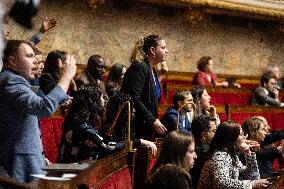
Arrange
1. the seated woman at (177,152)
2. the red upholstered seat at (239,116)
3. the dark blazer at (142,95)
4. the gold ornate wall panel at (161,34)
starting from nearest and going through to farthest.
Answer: the seated woman at (177,152), the dark blazer at (142,95), the red upholstered seat at (239,116), the gold ornate wall panel at (161,34)

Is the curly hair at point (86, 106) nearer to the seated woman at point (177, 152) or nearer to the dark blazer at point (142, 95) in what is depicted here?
the seated woman at point (177, 152)

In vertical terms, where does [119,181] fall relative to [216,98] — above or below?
below

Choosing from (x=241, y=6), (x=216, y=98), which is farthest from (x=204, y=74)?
(x=241, y=6)

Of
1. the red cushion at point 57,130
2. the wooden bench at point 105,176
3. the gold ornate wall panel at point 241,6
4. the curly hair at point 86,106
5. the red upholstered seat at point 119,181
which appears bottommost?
the red upholstered seat at point 119,181

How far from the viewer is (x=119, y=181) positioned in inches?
49.6

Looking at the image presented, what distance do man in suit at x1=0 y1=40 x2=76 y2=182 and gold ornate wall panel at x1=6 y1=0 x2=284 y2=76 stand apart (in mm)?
2077

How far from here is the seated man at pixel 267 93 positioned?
3.38 meters

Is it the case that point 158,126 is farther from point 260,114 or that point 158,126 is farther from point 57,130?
point 260,114

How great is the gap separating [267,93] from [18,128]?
7.80 feet

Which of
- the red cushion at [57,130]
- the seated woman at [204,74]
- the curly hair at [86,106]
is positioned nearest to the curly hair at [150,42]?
the red cushion at [57,130]

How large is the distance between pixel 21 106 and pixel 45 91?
0.68m

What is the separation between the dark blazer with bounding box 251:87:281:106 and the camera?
3371 millimetres

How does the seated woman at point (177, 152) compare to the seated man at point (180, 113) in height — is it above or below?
below

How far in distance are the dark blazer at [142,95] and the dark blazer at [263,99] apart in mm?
1545
